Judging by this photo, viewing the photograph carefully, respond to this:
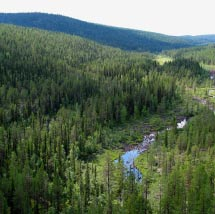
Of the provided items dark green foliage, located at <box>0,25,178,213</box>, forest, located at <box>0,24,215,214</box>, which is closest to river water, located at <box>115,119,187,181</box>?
forest, located at <box>0,24,215,214</box>

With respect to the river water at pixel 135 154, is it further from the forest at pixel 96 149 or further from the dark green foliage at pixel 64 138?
the dark green foliage at pixel 64 138

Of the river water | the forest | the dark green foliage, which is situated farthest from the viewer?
the river water

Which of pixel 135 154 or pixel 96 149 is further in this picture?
pixel 135 154

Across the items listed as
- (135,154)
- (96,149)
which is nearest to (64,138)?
(96,149)

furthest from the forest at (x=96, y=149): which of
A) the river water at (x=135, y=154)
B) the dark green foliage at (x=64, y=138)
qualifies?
the river water at (x=135, y=154)

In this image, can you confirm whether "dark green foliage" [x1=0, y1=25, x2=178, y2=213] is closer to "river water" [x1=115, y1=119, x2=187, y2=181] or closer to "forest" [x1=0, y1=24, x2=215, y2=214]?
"forest" [x1=0, y1=24, x2=215, y2=214]

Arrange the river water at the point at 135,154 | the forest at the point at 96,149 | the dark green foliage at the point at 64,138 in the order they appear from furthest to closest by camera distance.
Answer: the river water at the point at 135,154, the dark green foliage at the point at 64,138, the forest at the point at 96,149

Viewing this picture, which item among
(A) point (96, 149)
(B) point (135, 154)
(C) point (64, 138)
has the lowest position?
(B) point (135, 154)

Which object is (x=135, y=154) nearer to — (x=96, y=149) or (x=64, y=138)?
(x=96, y=149)

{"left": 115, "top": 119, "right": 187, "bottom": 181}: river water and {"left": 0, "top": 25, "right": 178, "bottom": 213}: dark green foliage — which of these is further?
{"left": 115, "top": 119, "right": 187, "bottom": 181}: river water
